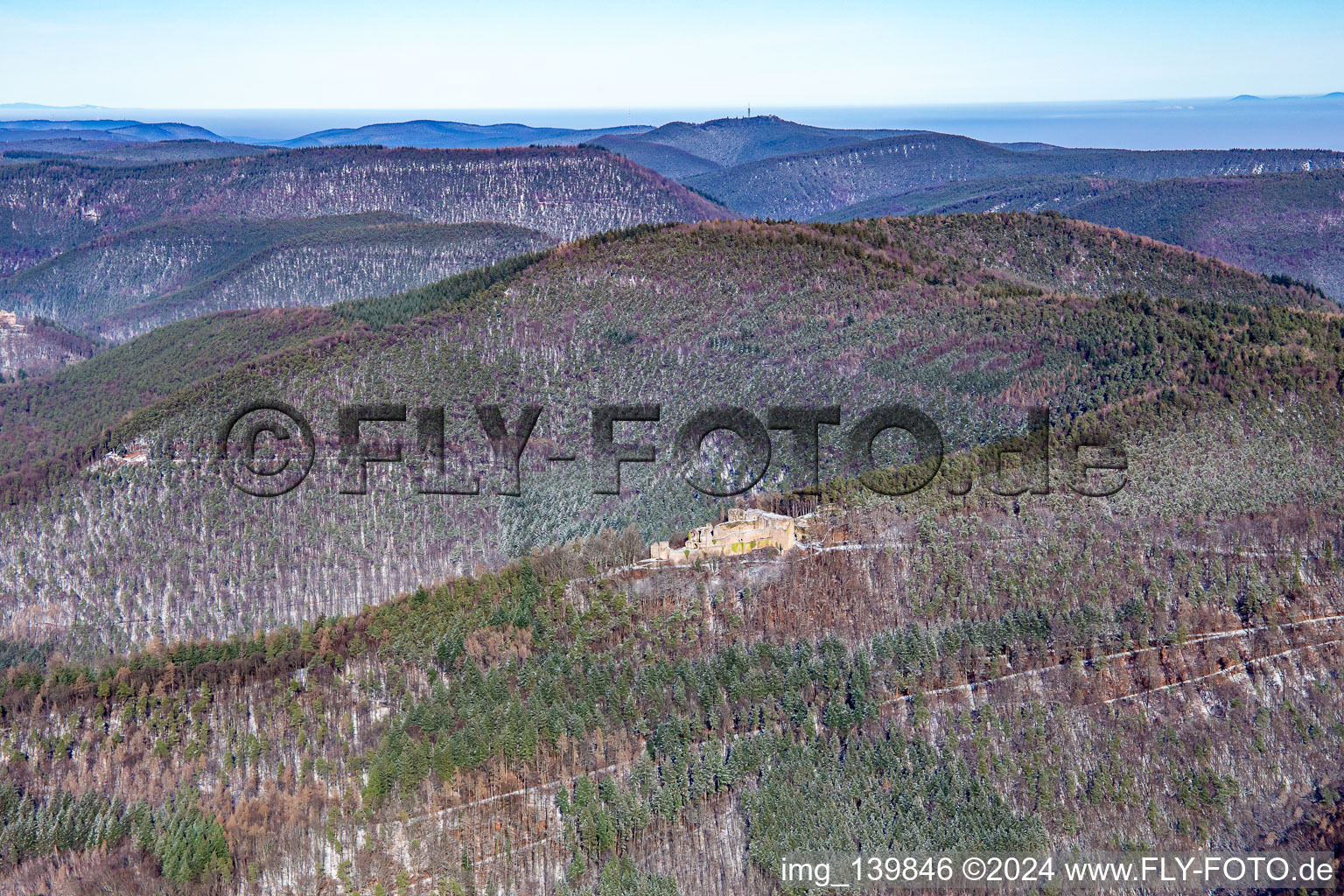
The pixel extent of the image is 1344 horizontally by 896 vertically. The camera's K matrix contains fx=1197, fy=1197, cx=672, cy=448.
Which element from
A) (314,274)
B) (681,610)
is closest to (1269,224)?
(314,274)

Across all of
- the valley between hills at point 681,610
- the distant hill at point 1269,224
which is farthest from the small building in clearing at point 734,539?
the distant hill at point 1269,224

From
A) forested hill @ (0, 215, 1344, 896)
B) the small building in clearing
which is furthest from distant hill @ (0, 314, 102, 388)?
the small building in clearing

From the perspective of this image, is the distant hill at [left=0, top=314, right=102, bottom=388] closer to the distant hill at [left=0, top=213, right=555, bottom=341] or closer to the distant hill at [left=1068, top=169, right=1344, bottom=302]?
the distant hill at [left=0, top=213, right=555, bottom=341]

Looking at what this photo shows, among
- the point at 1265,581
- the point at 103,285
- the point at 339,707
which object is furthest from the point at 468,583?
the point at 103,285

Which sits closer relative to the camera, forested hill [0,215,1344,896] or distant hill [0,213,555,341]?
forested hill [0,215,1344,896]

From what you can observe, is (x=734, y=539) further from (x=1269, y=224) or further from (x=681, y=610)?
(x=1269, y=224)

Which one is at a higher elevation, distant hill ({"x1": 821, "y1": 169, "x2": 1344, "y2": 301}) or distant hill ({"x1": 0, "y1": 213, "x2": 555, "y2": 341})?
distant hill ({"x1": 821, "y1": 169, "x2": 1344, "y2": 301})
